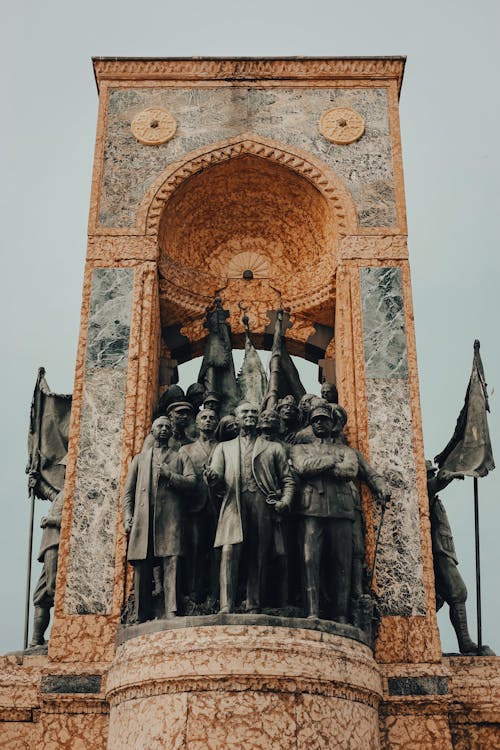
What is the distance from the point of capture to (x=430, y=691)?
406 inches

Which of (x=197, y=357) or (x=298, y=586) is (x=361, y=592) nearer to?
(x=298, y=586)

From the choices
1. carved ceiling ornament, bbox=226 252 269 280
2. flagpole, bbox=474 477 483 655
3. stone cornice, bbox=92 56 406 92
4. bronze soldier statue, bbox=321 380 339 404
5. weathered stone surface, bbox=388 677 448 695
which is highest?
stone cornice, bbox=92 56 406 92

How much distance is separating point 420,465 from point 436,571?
→ 1103 millimetres

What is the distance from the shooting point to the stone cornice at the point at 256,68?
45.1 ft

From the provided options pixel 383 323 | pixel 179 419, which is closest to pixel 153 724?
pixel 179 419

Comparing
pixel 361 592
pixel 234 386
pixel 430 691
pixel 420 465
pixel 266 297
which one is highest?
pixel 266 297

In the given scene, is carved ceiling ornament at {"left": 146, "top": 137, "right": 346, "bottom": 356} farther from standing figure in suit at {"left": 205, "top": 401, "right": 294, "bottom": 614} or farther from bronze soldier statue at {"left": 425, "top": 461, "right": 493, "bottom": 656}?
standing figure in suit at {"left": 205, "top": 401, "right": 294, "bottom": 614}

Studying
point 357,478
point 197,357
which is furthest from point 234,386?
point 357,478

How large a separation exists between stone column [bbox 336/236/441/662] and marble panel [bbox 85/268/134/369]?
2.38m

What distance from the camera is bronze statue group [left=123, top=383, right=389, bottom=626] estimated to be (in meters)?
10.1

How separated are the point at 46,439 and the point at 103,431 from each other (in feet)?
3.86

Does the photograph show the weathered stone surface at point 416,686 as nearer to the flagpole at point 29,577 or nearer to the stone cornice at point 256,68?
the flagpole at point 29,577

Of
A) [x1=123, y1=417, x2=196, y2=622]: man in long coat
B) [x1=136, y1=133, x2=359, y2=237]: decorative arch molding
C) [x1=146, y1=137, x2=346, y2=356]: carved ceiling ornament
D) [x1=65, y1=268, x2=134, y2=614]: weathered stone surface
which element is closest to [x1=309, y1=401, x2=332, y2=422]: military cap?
[x1=123, y1=417, x2=196, y2=622]: man in long coat

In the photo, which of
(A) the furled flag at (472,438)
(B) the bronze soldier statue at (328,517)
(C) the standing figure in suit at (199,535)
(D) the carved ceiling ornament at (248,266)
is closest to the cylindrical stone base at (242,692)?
(B) the bronze soldier statue at (328,517)
